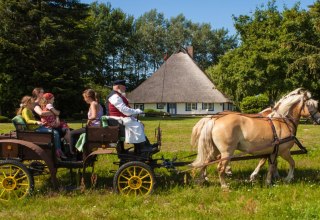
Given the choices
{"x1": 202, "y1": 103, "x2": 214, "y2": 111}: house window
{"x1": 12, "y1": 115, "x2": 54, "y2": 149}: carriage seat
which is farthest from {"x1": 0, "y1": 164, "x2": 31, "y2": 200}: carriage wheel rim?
{"x1": 202, "y1": 103, "x2": 214, "y2": 111}: house window

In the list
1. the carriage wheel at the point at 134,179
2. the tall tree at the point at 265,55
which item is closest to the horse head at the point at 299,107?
the carriage wheel at the point at 134,179

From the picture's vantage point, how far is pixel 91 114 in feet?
26.9

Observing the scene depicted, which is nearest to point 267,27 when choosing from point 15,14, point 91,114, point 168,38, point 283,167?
point 15,14

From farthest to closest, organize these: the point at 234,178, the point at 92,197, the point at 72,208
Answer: the point at 234,178, the point at 92,197, the point at 72,208

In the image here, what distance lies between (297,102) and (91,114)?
4.16 meters

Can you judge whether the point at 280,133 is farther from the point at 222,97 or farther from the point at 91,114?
the point at 222,97

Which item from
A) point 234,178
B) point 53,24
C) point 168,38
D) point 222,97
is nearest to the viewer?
point 234,178

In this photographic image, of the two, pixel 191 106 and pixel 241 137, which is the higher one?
→ pixel 191 106

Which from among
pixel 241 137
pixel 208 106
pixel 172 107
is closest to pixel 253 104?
pixel 208 106

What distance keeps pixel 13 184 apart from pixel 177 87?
49.8m

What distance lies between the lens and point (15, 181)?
6898 mm

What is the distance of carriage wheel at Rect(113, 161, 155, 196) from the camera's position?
702cm

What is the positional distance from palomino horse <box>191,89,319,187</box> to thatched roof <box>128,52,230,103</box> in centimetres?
4632

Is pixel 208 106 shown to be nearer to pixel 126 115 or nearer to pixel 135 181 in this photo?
pixel 126 115
